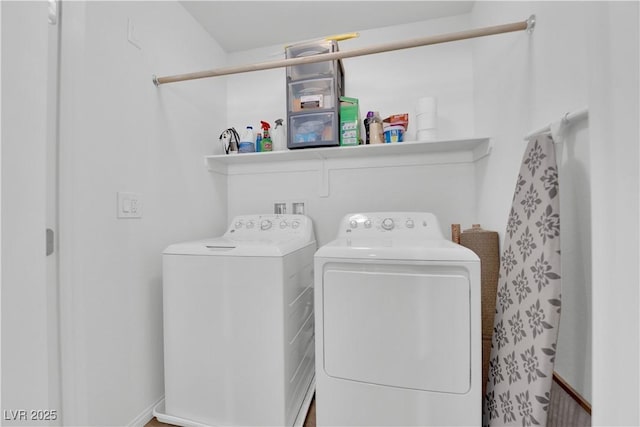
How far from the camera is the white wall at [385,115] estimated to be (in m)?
1.91

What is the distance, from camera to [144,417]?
1.39 m

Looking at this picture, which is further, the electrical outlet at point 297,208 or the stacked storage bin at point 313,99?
the electrical outlet at point 297,208

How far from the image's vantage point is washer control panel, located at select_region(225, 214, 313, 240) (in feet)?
6.12

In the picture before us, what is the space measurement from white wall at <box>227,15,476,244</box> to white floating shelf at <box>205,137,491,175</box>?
5cm

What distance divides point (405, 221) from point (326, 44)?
1297 millimetres

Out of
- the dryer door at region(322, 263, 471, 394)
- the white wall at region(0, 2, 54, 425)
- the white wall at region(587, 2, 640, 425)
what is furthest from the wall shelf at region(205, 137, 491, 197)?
the white wall at region(0, 2, 54, 425)

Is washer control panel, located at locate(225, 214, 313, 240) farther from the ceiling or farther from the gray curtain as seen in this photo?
the ceiling

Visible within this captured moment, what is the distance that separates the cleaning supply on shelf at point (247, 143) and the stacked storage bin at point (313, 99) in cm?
35

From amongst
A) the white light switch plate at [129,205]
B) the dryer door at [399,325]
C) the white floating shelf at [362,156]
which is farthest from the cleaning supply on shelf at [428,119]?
the white light switch plate at [129,205]

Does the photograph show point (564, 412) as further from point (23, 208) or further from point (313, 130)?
point (313, 130)

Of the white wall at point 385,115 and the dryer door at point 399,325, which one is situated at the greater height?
the white wall at point 385,115

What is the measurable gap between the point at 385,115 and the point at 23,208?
2.03m

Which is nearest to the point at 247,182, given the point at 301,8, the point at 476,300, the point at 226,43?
the point at 226,43

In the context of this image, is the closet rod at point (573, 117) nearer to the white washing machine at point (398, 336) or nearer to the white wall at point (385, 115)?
the white washing machine at point (398, 336)
